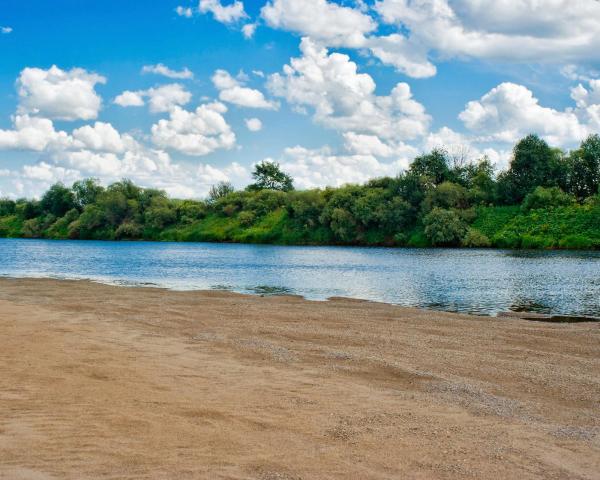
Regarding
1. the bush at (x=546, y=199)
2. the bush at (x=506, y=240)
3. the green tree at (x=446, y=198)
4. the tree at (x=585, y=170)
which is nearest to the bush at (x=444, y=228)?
the bush at (x=506, y=240)

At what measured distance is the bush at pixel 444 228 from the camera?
351 feet

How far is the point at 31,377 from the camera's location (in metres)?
11.3

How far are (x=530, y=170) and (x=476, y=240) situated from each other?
21857mm

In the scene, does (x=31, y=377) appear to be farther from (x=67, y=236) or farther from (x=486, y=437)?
(x=67, y=236)

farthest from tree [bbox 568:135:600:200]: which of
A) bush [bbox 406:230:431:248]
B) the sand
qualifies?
the sand

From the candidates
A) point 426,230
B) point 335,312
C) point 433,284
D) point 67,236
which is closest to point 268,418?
point 335,312

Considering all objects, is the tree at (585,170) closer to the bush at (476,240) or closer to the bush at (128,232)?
the bush at (476,240)

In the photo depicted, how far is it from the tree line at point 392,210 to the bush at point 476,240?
18 cm

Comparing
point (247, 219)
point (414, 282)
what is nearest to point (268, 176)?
point (247, 219)

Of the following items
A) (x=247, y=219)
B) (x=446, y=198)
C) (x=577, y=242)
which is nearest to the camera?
(x=577, y=242)

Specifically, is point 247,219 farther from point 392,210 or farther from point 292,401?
point 292,401

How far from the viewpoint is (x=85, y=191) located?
188 m

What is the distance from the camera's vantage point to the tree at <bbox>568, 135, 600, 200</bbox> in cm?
11262

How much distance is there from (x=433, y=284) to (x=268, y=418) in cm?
3184
